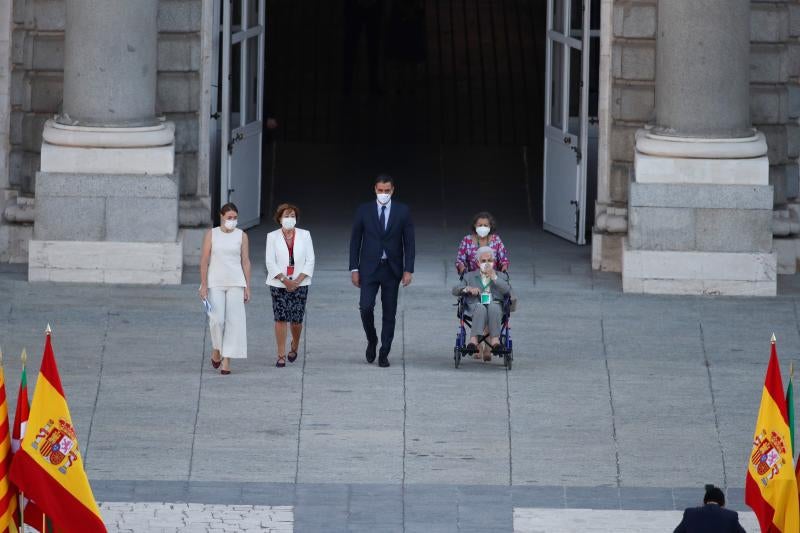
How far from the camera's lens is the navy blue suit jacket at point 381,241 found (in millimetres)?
17094

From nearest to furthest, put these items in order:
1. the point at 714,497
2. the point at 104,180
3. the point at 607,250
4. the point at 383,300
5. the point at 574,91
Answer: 1. the point at 714,497
2. the point at 383,300
3. the point at 104,180
4. the point at 607,250
5. the point at 574,91

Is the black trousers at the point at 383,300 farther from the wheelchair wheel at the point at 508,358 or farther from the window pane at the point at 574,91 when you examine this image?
the window pane at the point at 574,91

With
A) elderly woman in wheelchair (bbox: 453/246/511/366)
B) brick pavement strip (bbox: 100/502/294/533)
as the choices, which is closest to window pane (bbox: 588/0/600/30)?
elderly woman in wheelchair (bbox: 453/246/511/366)

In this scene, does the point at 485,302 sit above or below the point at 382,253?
below

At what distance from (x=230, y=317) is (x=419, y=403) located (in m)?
1.70

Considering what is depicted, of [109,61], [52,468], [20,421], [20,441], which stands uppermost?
[109,61]

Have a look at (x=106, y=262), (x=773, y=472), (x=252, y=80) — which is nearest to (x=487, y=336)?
(x=106, y=262)

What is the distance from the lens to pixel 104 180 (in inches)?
773

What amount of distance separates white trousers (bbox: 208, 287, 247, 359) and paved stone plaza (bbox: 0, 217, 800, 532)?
28cm

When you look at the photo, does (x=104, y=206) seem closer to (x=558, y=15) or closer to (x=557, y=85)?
(x=557, y=85)

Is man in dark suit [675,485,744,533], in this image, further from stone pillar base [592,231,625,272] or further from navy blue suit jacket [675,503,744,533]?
stone pillar base [592,231,625,272]

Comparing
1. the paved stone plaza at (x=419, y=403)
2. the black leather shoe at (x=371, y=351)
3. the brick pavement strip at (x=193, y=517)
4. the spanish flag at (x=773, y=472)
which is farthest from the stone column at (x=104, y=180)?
the spanish flag at (x=773, y=472)

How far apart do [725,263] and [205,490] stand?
6882mm

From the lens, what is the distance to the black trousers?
56.2 feet
